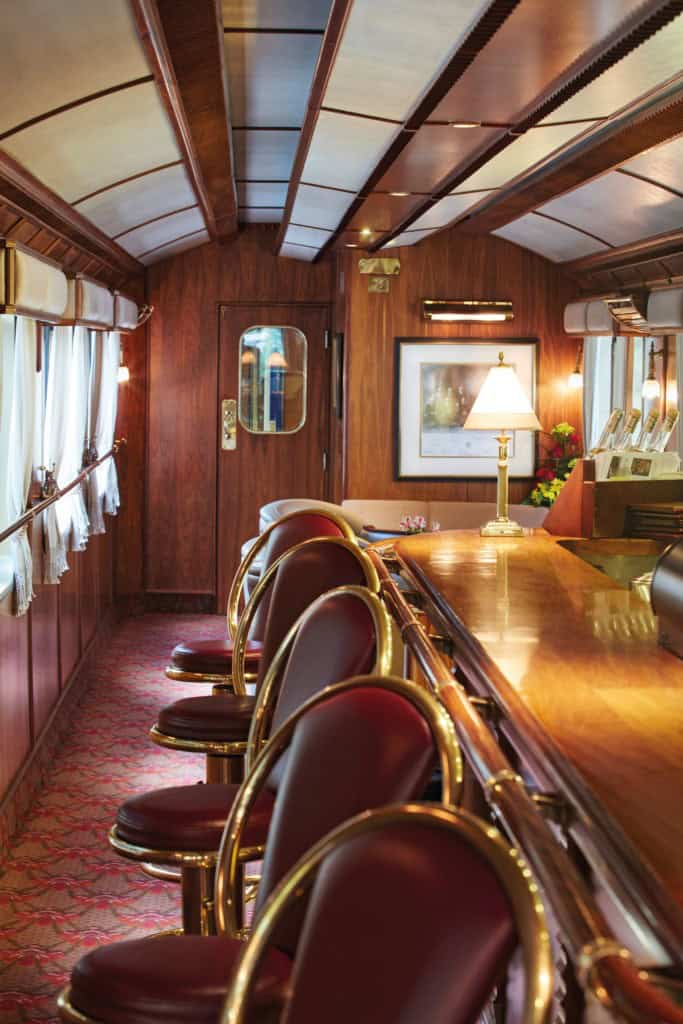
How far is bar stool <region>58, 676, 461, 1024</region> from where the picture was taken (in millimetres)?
1478

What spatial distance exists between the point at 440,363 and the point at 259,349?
6.12 ft

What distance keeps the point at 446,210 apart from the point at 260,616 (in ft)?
11.7

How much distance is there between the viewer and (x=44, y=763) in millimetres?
5863

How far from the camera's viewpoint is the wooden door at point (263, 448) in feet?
32.7

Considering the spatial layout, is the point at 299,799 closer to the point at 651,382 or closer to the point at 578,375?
the point at 651,382

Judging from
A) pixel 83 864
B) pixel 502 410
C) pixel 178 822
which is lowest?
pixel 83 864

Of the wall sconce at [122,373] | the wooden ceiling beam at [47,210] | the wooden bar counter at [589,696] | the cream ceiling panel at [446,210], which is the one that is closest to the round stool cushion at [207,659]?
the wooden bar counter at [589,696]

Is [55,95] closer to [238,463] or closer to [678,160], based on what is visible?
[678,160]

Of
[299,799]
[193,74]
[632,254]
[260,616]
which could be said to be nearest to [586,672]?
[299,799]

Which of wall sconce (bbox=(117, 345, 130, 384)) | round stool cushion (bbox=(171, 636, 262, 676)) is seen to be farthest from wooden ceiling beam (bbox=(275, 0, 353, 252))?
wall sconce (bbox=(117, 345, 130, 384))

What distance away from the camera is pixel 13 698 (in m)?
5.11

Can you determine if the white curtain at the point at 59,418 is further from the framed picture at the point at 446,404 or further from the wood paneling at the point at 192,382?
the wood paneling at the point at 192,382

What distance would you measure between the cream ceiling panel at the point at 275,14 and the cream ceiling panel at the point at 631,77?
84 centimetres

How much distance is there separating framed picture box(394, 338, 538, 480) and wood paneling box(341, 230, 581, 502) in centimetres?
6
